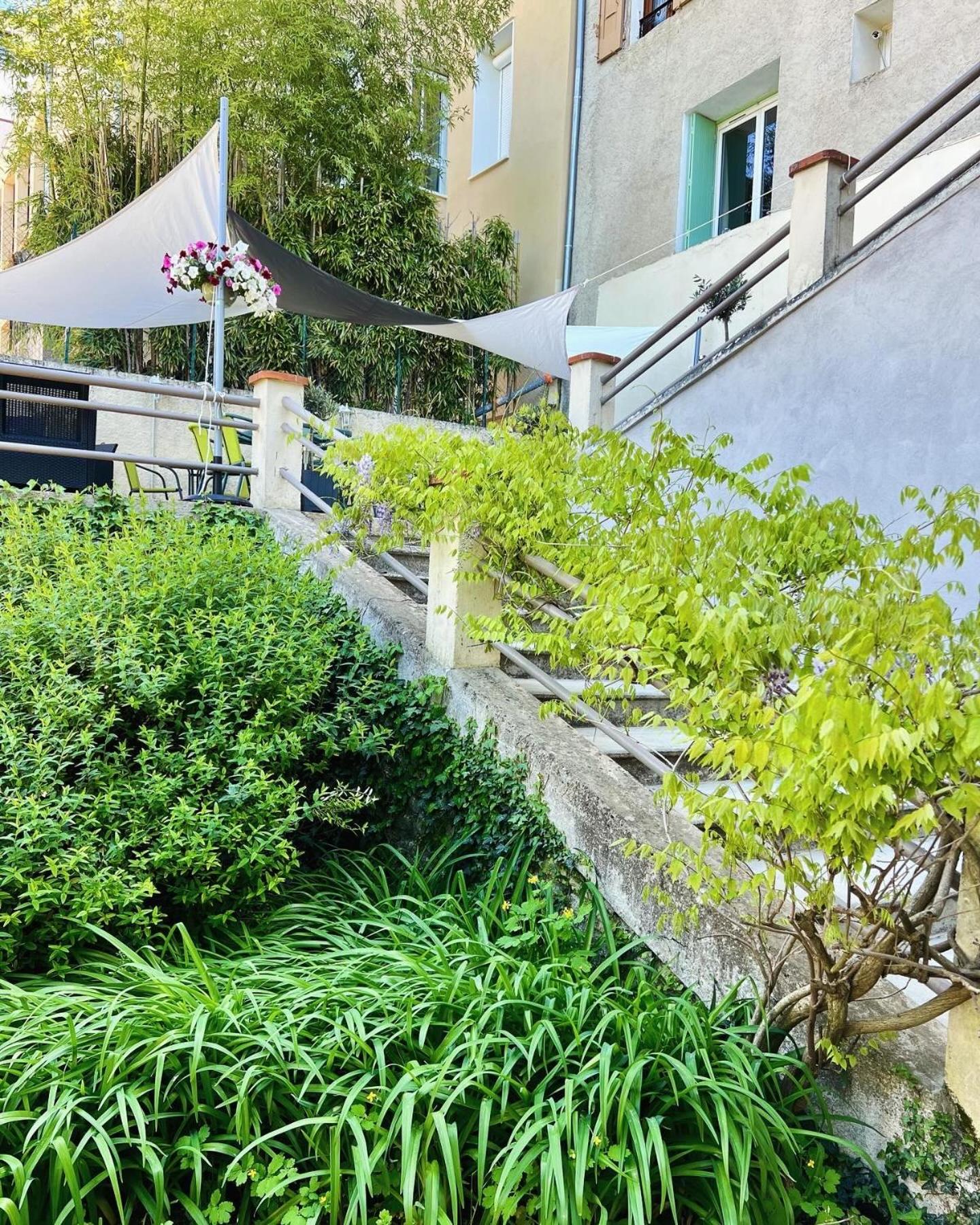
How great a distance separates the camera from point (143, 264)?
7.42 metres

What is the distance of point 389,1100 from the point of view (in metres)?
1.87

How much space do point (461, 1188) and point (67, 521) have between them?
391 cm

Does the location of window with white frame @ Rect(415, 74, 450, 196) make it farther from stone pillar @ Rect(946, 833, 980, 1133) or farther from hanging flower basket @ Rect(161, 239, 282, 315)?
stone pillar @ Rect(946, 833, 980, 1133)

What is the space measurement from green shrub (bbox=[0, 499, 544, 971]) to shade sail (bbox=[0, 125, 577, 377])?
13.0 ft

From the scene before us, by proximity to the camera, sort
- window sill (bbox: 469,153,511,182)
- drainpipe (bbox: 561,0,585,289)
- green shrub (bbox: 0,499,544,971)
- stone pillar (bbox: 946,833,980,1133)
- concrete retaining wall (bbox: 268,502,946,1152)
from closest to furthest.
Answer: stone pillar (bbox: 946,833,980,1133) → concrete retaining wall (bbox: 268,502,946,1152) → green shrub (bbox: 0,499,544,971) → drainpipe (bbox: 561,0,585,289) → window sill (bbox: 469,153,511,182)

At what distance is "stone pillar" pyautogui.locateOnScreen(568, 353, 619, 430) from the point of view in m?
6.38

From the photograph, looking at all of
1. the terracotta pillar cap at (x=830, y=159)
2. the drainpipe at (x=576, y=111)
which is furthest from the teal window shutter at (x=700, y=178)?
the terracotta pillar cap at (x=830, y=159)

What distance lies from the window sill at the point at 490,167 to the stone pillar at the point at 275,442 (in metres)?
7.96

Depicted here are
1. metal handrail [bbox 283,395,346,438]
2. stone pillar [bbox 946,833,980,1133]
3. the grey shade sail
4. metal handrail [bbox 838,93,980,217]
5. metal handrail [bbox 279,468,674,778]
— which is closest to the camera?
stone pillar [bbox 946,833,980,1133]

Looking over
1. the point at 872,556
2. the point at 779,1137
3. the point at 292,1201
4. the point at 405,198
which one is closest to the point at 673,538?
the point at 872,556

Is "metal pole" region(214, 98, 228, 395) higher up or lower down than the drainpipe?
lower down

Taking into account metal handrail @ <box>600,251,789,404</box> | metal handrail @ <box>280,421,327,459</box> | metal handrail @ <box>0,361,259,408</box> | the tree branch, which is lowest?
the tree branch

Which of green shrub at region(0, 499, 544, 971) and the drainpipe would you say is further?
the drainpipe

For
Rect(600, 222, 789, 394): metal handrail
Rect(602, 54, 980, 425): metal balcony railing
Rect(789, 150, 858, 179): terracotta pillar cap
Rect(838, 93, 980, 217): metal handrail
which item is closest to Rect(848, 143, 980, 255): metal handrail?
Rect(602, 54, 980, 425): metal balcony railing
